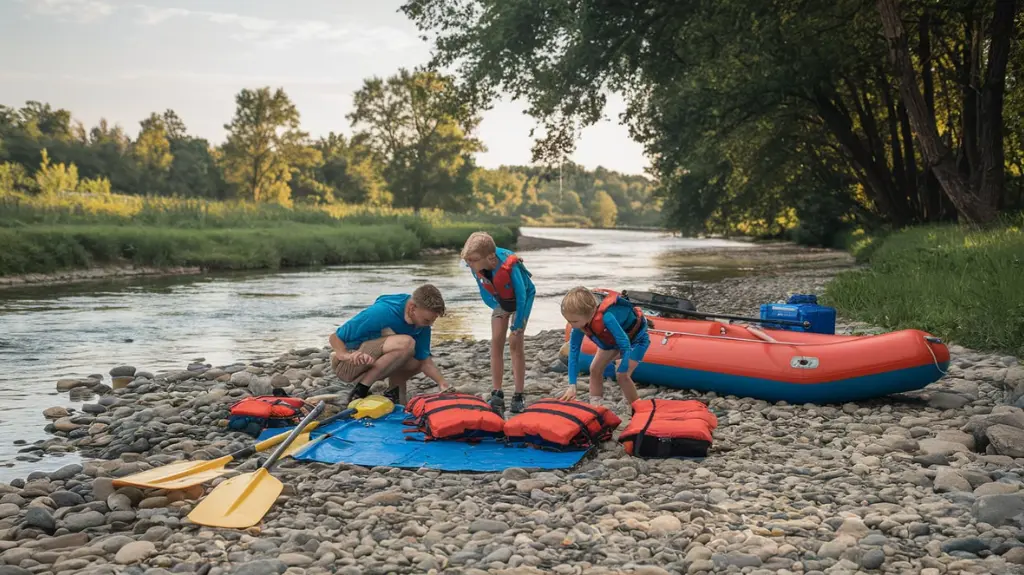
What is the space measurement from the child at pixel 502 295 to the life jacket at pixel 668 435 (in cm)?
106

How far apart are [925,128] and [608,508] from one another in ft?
33.7

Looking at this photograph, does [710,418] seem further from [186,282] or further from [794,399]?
[186,282]

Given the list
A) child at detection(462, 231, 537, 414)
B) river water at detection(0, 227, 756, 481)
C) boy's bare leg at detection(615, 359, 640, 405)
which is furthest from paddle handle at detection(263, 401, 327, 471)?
boy's bare leg at detection(615, 359, 640, 405)

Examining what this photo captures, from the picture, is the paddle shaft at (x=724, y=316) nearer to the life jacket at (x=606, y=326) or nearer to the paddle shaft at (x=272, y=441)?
the life jacket at (x=606, y=326)

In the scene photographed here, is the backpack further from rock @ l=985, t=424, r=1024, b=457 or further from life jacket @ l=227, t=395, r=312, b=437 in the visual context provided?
rock @ l=985, t=424, r=1024, b=457

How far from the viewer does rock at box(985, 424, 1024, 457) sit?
14.3 feet

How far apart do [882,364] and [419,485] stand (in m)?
3.19

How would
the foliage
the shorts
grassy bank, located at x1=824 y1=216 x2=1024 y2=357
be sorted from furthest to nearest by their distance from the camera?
the foliage
grassy bank, located at x1=824 y1=216 x2=1024 y2=357
the shorts

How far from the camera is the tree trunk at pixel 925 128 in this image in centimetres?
1145

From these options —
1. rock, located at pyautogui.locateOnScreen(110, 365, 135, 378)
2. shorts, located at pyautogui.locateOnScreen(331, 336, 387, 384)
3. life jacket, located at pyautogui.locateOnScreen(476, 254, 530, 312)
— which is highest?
life jacket, located at pyautogui.locateOnScreen(476, 254, 530, 312)

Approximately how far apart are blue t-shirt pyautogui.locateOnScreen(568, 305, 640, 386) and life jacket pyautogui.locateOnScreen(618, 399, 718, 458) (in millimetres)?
713

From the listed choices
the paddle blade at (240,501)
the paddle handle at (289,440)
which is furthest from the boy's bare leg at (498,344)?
the paddle blade at (240,501)

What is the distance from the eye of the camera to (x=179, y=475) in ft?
14.0

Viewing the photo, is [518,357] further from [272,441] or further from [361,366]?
[272,441]
